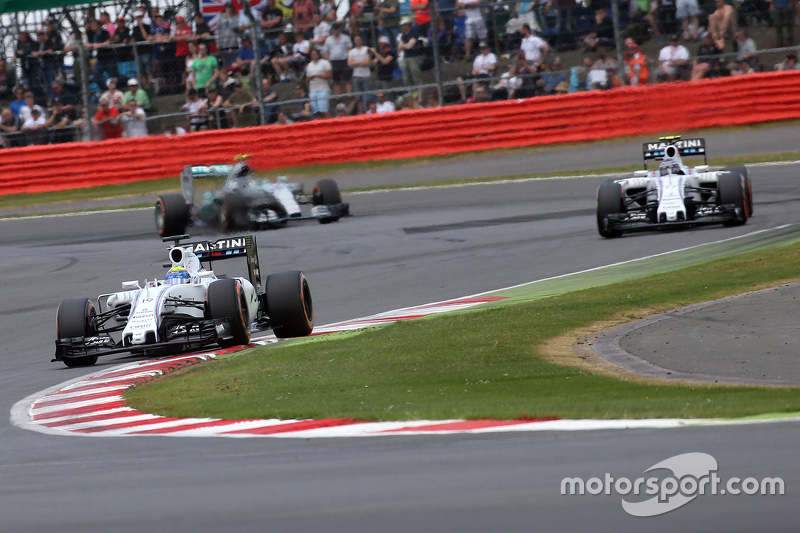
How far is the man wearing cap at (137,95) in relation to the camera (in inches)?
963

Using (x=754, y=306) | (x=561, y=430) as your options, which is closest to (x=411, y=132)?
(x=754, y=306)

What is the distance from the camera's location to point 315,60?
24.0 m

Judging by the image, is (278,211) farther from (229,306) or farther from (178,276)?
(229,306)

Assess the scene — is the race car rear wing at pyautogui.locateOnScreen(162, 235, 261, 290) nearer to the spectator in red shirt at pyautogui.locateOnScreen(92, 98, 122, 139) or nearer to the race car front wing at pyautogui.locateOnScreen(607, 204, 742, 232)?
the race car front wing at pyautogui.locateOnScreen(607, 204, 742, 232)

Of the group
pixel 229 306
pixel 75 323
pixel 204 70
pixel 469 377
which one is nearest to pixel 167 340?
pixel 229 306

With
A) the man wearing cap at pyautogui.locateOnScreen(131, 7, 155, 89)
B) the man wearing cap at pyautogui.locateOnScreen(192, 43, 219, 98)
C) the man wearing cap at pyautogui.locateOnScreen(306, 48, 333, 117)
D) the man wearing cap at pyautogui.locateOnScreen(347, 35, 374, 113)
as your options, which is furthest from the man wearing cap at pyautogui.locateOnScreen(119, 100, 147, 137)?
the man wearing cap at pyautogui.locateOnScreen(347, 35, 374, 113)

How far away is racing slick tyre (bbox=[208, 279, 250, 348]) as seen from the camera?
11180mm

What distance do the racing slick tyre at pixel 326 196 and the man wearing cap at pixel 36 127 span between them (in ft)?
24.3

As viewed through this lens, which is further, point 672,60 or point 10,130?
point 10,130

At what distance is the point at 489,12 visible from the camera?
23609 millimetres

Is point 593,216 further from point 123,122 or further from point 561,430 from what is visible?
point 561,430

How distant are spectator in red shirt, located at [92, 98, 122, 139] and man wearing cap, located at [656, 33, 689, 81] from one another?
11.3m

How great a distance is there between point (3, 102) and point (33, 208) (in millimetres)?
2655

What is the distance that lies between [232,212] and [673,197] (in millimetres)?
7372
